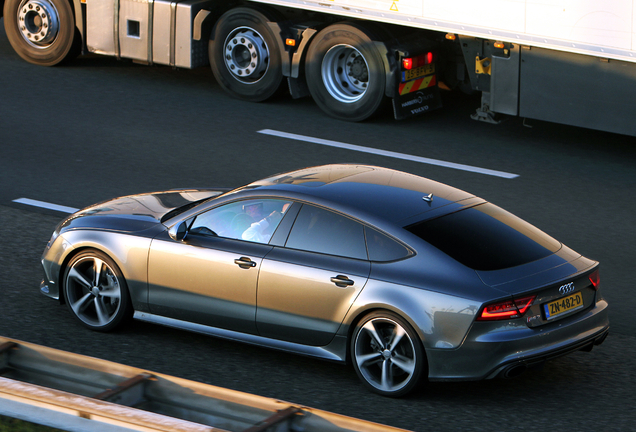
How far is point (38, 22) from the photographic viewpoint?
16141 millimetres

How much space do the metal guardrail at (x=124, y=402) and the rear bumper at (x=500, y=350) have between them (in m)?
1.20

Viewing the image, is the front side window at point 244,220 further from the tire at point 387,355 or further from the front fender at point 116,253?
the tire at point 387,355

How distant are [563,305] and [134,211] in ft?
10.9

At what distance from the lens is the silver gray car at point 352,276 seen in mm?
6285

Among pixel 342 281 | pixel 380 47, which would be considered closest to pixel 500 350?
pixel 342 281

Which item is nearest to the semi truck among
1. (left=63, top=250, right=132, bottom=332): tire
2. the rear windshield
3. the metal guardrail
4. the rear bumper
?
the rear windshield

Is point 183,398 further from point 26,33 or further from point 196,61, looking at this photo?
point 26,33

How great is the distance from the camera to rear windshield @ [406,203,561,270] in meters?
Result: 6.43

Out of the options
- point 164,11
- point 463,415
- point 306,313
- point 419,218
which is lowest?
point 463,415

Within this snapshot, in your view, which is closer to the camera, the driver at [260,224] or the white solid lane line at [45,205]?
the driver at [260,224]

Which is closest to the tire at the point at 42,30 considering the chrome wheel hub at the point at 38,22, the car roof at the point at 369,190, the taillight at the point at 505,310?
the chrome wheel hub at the point at 38,22

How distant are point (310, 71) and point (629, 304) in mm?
6867

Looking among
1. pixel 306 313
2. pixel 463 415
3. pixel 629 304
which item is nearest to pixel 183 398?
pixel 306 313

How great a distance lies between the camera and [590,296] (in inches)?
264
